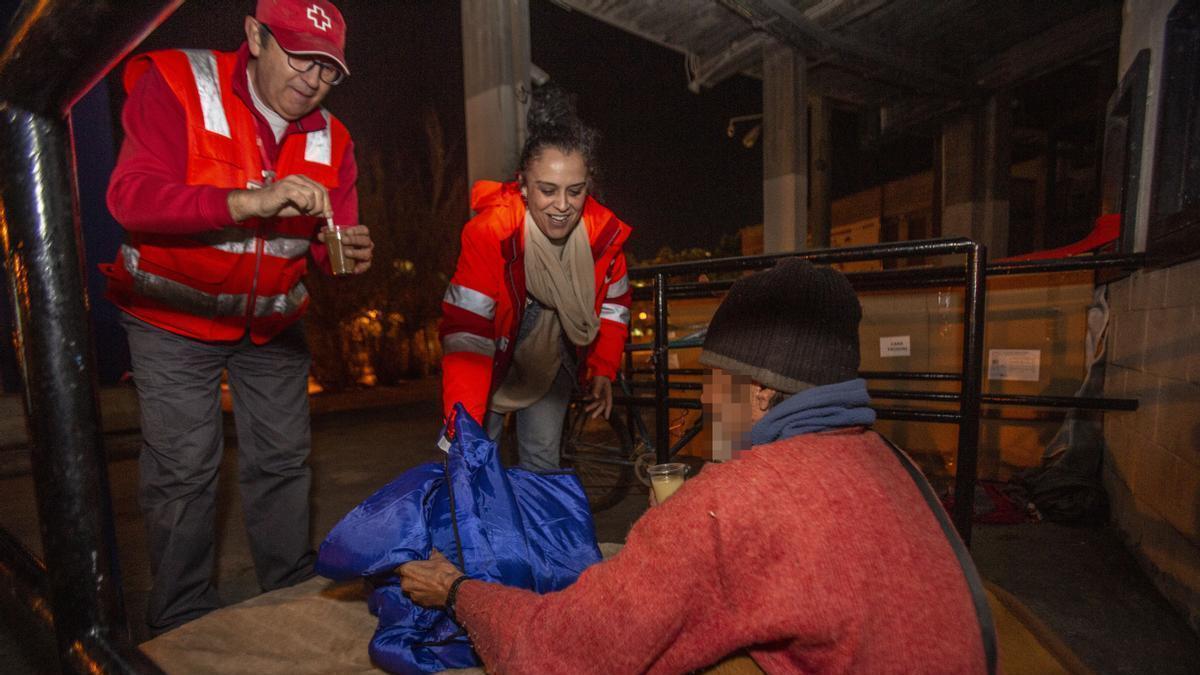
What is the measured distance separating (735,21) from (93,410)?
865 centimetres

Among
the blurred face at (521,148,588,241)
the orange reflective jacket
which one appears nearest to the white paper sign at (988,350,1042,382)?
the orange reflective jacket

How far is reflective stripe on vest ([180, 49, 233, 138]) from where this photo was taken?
1.90 meters

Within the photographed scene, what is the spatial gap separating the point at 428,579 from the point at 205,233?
4.70ft

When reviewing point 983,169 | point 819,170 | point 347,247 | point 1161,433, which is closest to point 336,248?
point 347,247

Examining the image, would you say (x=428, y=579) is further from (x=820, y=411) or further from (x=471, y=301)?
(x=471, y=301)

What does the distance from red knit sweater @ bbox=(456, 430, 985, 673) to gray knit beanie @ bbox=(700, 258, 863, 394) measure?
0.46ft

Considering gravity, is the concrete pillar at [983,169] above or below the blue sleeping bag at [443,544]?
above

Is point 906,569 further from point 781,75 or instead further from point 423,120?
point 423,120

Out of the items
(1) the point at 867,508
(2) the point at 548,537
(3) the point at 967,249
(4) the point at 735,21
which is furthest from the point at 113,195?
(4) the point at 735,21

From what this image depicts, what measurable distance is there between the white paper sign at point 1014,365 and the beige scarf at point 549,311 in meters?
3.09

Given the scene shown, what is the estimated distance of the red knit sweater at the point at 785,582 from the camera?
0.91 metres

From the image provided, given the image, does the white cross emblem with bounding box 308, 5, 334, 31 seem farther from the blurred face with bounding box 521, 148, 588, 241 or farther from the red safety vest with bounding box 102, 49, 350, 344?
the blurred face with bounding box 521, 148, 588, 241

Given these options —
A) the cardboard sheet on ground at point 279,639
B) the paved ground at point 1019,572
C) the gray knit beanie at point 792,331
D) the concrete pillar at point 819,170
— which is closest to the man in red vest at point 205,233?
the cardboard sheet on ground at point 279,639

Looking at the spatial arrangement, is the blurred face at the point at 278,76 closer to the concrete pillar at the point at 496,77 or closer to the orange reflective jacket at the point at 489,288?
the orange reflective jacket at the point at 489,288
